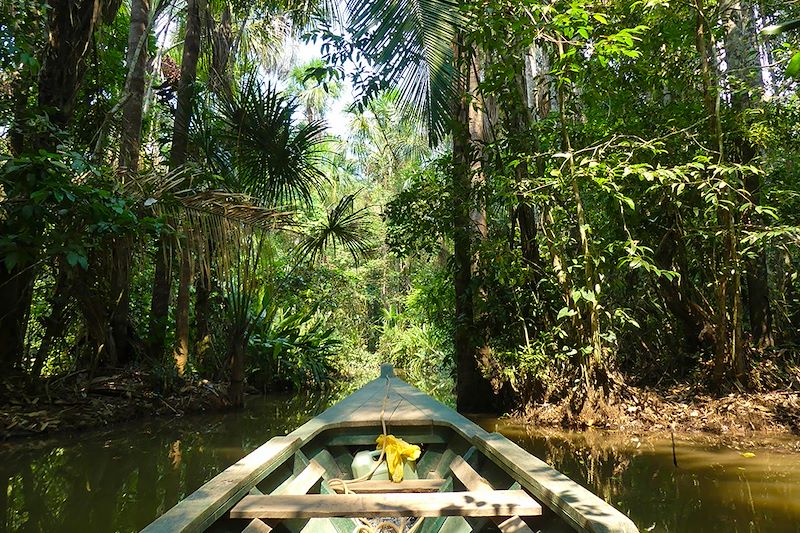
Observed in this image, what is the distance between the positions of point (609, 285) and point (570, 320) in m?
0.53

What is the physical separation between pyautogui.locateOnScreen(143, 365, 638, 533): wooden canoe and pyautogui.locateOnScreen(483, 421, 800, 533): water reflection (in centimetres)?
110

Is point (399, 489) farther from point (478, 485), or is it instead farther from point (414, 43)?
point (414, 43)

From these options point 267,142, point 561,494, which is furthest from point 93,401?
point 561,494

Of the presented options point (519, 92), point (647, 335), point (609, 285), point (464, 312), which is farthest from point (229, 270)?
point (647, 335)

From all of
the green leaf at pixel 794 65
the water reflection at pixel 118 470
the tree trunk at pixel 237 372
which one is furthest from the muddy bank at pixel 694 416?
the green leaf at pixel 794 65

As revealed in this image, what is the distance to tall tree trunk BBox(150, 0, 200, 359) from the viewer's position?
7.49m

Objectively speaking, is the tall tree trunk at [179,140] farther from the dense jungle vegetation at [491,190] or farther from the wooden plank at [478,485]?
the wooden plank at [478,485]

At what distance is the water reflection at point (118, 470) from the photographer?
345cm

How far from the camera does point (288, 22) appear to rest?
14.8 metres

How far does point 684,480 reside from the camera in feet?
12.7

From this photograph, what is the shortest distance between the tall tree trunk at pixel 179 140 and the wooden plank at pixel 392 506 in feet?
18.9

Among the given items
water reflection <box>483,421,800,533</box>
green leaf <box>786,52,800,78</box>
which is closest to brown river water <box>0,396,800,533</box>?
water reflection <box>483,421,800,533</box>

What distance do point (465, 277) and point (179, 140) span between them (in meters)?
4.19

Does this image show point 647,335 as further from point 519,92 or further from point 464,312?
point 519,92
